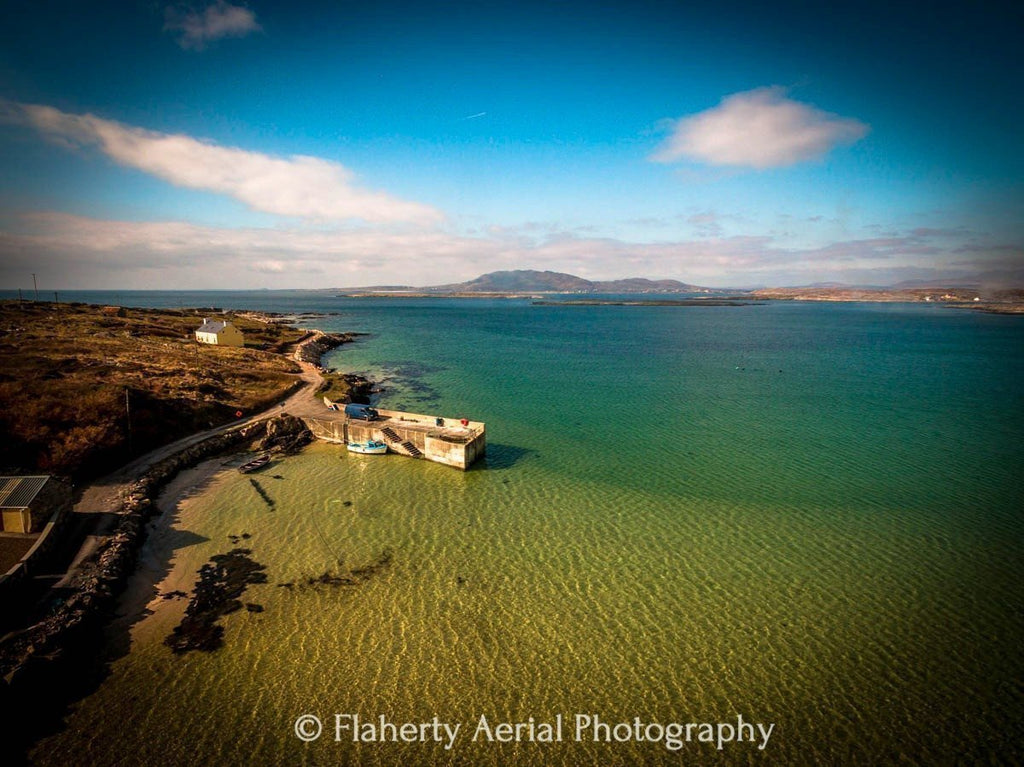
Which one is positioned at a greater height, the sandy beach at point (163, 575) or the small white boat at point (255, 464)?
the small white boat at point (255, 464)

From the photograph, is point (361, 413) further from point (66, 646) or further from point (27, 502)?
point (66, 646)

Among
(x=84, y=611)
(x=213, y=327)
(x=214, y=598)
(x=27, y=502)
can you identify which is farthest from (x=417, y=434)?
(x=213, y=327)

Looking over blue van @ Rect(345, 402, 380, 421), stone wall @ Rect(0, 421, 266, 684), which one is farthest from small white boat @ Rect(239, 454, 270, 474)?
blue van @ Rect(345, 402, 380, 421)

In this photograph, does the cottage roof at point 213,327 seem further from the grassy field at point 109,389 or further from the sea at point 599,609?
the sea at point 599,609

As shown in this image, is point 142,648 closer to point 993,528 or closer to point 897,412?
point 993,528

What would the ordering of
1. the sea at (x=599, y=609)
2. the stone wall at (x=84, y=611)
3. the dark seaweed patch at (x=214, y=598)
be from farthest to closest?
the dark seaweed patch at (x=214, y=598) < the stone wall at (x=84, y=611) < the sea at (x=599, y=609)

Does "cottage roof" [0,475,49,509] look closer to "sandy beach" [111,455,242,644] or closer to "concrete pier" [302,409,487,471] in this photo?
"sandy beach" [111,455,242,644]

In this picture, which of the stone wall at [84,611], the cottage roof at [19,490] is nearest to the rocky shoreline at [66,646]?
the stone wall at [84,611]

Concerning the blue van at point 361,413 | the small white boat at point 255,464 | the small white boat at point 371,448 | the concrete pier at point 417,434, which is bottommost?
the small white boat at point 255,464
